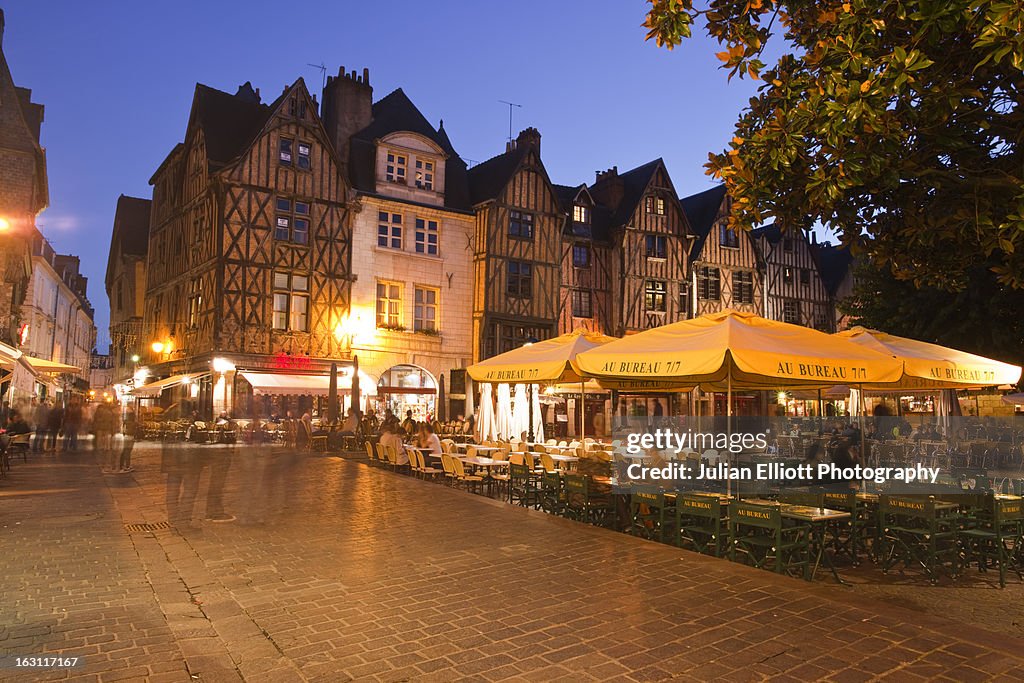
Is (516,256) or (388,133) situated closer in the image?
(388,133)

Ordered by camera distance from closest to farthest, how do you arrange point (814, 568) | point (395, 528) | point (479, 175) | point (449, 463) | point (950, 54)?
point (950, 54) → point (814, 568) → point (395, 528) → point (449, 463) → point (479, 175)

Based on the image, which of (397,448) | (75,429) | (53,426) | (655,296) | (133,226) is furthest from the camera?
(133,226)

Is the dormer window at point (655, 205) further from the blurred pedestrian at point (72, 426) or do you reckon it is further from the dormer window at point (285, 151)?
the blurred pedestrian at point (72, 426)

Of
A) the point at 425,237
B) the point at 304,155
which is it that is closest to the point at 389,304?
the point at 425,237

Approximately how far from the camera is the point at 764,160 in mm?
4996

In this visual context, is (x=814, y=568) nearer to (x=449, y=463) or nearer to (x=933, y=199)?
(x=933, y=199)

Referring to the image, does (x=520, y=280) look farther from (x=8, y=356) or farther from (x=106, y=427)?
(x=8, y=356)

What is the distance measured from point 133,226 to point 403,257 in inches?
695

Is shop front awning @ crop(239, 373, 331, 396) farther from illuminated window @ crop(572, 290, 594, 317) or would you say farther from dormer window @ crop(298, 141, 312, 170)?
illuminated window @ crop(572, 290, 594, 317)

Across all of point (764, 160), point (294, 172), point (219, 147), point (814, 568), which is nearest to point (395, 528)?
point (814, 568)

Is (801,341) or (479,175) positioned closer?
(801,341)

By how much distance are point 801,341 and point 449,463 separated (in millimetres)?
6047

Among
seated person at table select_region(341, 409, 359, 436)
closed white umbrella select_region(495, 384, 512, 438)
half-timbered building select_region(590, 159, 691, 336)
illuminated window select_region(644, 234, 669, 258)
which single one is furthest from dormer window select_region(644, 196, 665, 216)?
closed white umbrella select_region(495, 384, 512, 438)

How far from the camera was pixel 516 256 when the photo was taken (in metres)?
28.5
